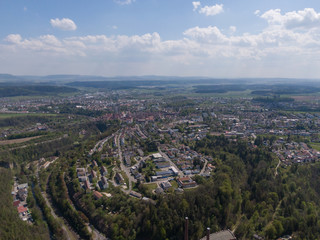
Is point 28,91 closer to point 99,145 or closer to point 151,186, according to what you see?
point 99,145

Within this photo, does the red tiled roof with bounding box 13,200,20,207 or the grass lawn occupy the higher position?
the grass lawn

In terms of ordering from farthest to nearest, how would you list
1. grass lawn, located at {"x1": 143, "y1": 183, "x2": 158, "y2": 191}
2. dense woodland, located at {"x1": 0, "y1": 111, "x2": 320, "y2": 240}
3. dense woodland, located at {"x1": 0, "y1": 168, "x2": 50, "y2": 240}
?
grass lawn, located at {"x1": 143, "y1": 183, "x2": 158, "y2": 191}
dense woodland, located at {"x1": 0, "y1": 111, "x2": 320, "y2": 240}
dense woodland, located at {"x1": 0, "y1": 168, "x2": 50, "y2": 240}

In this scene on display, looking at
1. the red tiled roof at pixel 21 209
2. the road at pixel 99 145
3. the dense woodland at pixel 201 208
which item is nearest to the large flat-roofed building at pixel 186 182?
the dense woodland at pixel 201 208

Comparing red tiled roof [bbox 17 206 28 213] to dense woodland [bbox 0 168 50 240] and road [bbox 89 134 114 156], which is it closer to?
dense woodland [bbox 0 168 50 240]

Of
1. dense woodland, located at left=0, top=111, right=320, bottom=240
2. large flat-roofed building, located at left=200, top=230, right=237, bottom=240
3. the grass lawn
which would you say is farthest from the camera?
the grass lawn

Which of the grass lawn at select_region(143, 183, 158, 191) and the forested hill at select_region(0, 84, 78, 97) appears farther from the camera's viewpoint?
the forested hill at select_region(0, 84, 78, 97)

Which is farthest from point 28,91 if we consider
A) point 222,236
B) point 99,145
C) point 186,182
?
point 222,236

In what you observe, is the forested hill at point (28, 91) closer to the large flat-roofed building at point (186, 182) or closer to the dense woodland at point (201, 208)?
the dense woodland at point (201, 208)

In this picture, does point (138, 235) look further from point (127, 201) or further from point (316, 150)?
point (316, 150)

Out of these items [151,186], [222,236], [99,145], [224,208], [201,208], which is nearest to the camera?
[222,236]

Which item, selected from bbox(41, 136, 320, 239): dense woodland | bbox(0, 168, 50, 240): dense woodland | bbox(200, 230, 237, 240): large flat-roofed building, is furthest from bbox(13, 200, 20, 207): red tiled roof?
bbox(200, 230, 237, 240): large flat-roofed building

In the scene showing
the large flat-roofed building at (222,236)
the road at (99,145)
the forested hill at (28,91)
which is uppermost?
the forested hill at (28,91)
